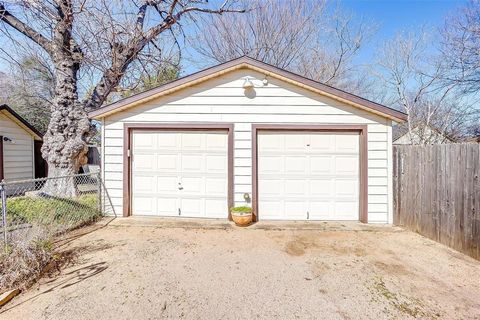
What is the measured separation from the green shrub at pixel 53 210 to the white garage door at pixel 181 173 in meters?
0.97

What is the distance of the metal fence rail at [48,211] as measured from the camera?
3.70 meters

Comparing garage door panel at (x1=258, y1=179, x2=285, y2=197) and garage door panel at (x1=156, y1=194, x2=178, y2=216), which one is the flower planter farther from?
garage door panel at (x1=156, y1=194, x2=178, y2=216)

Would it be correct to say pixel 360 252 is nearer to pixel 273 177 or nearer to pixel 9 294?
pixel 273 177

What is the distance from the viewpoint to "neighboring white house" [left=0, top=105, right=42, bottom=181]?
9.34 meters

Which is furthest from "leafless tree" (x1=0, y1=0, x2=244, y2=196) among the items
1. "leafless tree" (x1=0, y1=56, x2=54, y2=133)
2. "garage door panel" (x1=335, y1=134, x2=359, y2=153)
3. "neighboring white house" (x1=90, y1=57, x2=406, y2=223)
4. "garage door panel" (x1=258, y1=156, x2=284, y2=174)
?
"leafless tree" (x1=0, y1=56, x2=54, y2=133)

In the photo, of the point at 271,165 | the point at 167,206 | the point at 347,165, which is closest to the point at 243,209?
the point at 271,165

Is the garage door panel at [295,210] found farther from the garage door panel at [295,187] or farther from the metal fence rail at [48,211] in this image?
the metal fence rail at [48,211]

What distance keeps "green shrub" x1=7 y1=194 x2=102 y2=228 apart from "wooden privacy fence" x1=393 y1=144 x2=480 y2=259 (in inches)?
273

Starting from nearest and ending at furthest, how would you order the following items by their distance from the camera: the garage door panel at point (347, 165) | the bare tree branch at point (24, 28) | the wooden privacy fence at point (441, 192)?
the wooden privacy fence at point (441, 192) → the garage door panel at point (347, 165) → the bare tree branch at point (24, 28)

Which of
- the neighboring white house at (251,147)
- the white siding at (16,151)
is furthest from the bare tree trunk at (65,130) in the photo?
the white siding at (16,151)

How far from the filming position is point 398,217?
5.61 m

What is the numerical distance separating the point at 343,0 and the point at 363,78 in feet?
16.2

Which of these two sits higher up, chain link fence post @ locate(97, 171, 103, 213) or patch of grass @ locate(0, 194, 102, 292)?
chain link fence post @ locate(97, 171, 103, 213)

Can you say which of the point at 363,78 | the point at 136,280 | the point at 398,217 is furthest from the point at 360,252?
the point at 363,78
